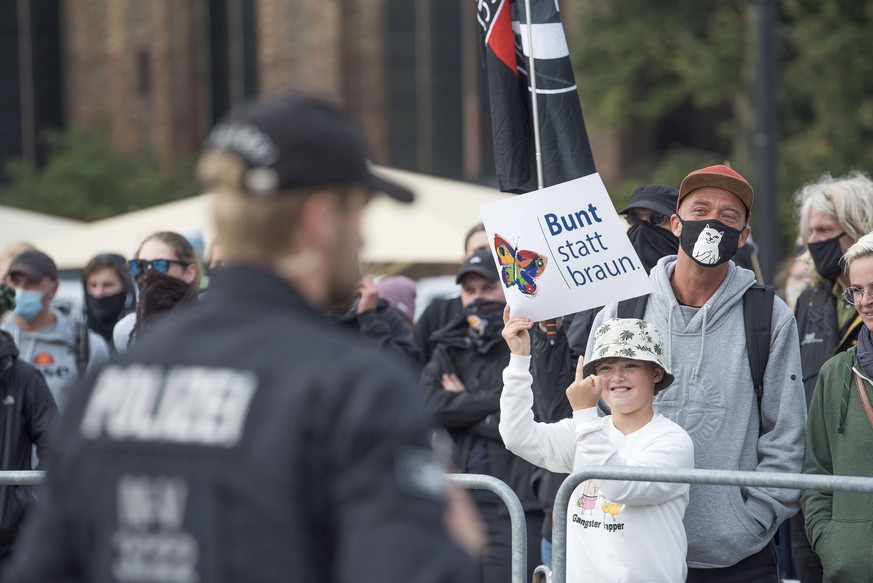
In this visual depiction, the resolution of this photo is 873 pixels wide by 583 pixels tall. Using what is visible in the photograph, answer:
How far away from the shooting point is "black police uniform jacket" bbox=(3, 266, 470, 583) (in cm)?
195

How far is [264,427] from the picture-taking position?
198 centimetres

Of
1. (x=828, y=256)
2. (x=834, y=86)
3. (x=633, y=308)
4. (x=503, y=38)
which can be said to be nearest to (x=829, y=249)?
(x=828, y=256)

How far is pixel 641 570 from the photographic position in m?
4.30

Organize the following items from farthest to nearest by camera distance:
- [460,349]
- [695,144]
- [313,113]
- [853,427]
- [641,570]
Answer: [695,144]
[460,349]
[853,427]
[641,570]
[313,113]

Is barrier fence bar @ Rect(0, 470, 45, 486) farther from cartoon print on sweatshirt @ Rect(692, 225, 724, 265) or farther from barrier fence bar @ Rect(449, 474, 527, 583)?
cartoon print on sweatshirt @ Rect(692, 225, 724, 265)

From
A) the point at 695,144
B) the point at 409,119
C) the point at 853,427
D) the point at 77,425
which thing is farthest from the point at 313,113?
the point at 695,144

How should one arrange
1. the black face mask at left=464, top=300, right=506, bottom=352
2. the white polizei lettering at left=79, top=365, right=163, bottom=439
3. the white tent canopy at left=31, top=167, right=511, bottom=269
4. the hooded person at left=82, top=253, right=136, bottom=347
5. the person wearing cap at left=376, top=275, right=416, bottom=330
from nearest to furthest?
the white polizei lettering at left=79, top=365, right=163, bottom=439 < the black face mask at left=464, top=300, right=506, bottom=352 < the hooded person at left=82, top=253, right=136, bottom=347 < the person wearing cap at left=376, top=275, right=416, bottom=330 < the white tent canopy at left=31, top=167, right=511, bottom=269

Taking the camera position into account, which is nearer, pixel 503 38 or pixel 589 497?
pixel 589 497

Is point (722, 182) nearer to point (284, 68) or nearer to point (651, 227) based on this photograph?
point (651, 227)

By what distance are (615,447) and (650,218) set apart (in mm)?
1568

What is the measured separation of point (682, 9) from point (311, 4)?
8122 millimetres

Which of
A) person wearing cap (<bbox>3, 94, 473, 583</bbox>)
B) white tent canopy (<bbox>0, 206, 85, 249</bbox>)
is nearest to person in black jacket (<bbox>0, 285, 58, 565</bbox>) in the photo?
person wearing cap (<bbox>3, 94, 473, 583</bbox>)

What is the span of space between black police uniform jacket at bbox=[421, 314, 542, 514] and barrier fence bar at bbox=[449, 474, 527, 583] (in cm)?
138

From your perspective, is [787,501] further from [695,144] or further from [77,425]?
[695,144]
